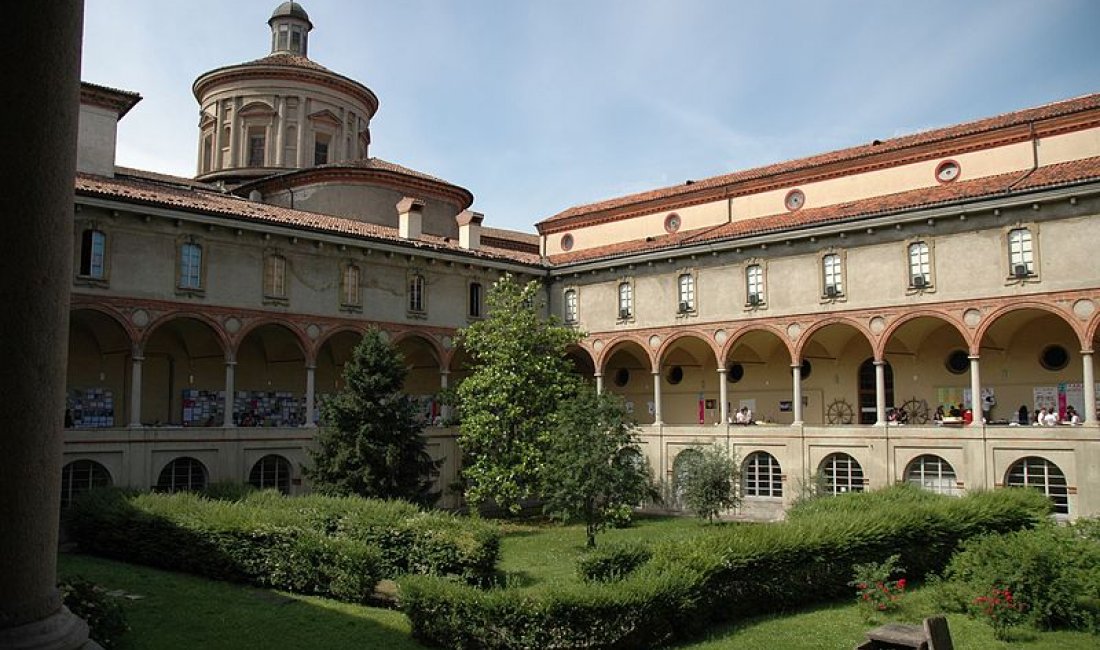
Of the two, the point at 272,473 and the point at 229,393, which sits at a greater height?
the point at 229,393

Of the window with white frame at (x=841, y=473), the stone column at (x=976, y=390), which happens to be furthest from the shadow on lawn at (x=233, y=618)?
the stone column at (x=976, y=390)

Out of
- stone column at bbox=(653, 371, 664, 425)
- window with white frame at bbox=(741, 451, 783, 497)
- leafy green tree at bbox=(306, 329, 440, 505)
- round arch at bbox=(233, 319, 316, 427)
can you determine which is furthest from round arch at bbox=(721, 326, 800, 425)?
round arch at bbox=(233, 319, 316, 427)

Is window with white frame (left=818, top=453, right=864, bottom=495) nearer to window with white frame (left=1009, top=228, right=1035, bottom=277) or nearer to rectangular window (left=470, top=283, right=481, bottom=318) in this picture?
window with white frame (left=1009, top=228, right=1035, bottom=277)

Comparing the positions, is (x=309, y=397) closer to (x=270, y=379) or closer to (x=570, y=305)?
(x=270, y=379)

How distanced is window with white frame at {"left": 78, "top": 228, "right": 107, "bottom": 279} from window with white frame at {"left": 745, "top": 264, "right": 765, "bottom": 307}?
2060 centimetres

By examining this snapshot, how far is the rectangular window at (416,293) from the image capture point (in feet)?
106

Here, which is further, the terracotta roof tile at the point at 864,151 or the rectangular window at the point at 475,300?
the rectangular window at the point at 475,300

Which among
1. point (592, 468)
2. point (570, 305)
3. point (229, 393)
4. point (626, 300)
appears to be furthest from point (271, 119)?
point (592, 468)

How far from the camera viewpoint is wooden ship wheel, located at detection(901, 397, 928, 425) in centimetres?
3088

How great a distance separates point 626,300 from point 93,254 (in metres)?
18.7

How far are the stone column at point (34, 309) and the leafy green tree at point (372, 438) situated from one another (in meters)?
20.6

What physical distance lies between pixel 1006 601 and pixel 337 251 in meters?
22.8

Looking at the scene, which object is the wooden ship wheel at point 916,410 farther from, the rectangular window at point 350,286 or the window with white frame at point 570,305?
the rectangular window at point 350,286

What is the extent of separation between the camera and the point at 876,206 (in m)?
29.6
